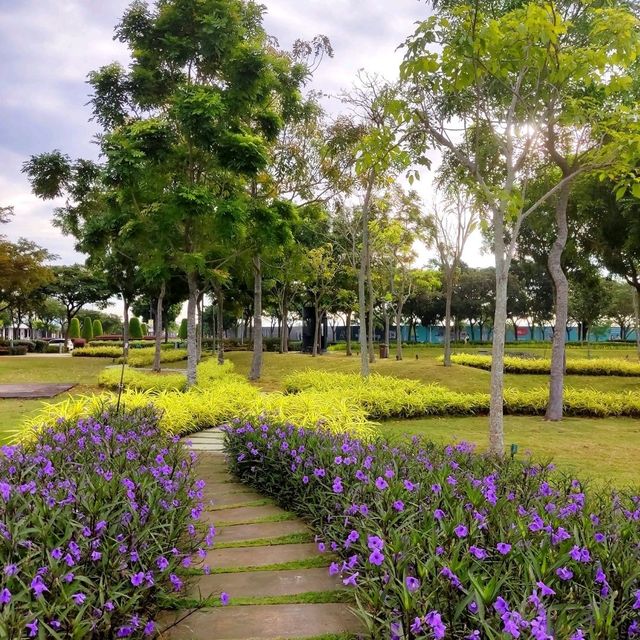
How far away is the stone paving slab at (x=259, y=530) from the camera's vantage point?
3541mm

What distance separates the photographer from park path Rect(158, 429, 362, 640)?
237 centimetres

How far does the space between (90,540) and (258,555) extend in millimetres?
1228

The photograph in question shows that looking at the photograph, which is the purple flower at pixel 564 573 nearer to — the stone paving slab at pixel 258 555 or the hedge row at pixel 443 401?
the stone paving slab at pixel 258 555

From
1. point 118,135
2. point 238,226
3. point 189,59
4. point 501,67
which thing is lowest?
point 238,226

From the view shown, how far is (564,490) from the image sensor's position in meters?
3.37

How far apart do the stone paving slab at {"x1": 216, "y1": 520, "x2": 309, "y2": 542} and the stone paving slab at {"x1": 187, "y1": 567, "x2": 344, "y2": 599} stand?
0.57m

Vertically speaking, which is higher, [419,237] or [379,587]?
[419,237]

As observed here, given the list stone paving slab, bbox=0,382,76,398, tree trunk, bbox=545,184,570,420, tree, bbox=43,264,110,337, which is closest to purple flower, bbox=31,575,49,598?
tree trunk, bbox=545,184,570,420

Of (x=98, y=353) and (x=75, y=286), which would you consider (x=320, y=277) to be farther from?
(x=75, y=286)

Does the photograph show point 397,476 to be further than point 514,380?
No

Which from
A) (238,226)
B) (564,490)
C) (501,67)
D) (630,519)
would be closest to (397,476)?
(564,490)

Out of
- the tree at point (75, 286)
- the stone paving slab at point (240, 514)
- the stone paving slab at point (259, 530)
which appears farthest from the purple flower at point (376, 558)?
the tree at point (75, 286)

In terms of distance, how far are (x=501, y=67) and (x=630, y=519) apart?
4.82 meters

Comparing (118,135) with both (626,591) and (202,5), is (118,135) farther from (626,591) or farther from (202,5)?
(626,591)
